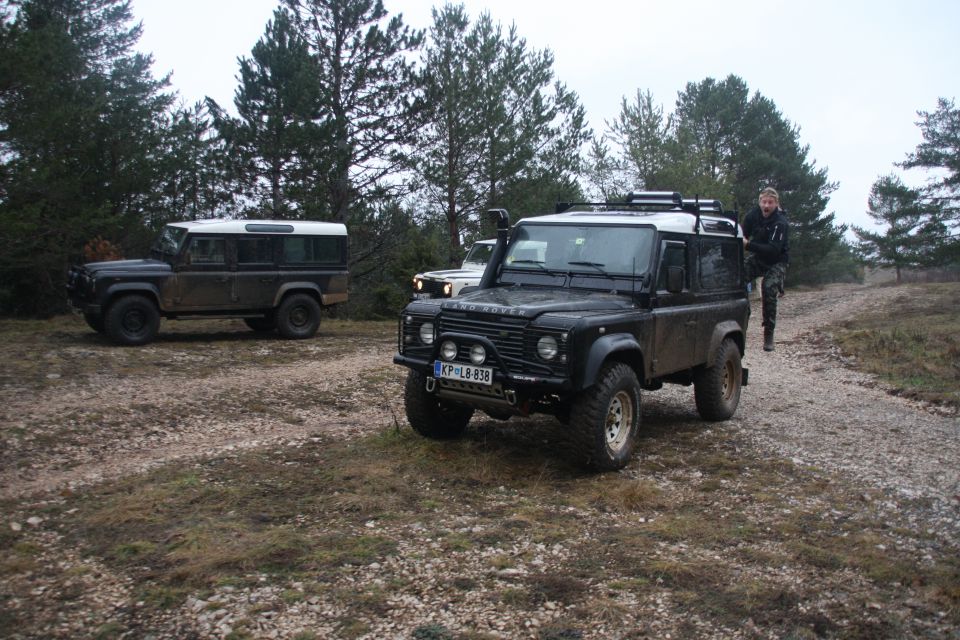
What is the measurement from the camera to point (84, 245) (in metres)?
18.3

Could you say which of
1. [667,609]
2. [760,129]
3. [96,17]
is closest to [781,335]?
[667,609]

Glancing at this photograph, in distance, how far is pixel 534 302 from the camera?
20.0 feet

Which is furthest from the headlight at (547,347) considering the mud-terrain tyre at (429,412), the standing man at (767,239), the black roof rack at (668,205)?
the standing man at (767,239)

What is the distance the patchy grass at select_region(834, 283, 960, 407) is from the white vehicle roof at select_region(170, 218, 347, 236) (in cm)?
886

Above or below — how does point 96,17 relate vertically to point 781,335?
above

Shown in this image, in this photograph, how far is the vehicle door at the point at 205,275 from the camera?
13.0 m

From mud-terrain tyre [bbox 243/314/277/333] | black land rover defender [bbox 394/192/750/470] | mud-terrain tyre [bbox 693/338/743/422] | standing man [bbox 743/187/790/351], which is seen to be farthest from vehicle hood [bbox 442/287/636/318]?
mud-terrain tyre [bbox 243/314/277/333]

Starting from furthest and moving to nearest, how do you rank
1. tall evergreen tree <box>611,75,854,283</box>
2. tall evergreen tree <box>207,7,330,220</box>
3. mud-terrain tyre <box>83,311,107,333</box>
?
tall evergreen tree <box>611,75,854,283</box>
tall evergreen tree <box>207,7,330,220</box>
mud-terrain tyre <box>83,311,107,333</box>

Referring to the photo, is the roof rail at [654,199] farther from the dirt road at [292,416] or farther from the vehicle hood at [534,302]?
the dirt road at [292,416]

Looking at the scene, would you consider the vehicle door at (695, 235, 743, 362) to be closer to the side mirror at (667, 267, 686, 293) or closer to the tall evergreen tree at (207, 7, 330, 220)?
the side mirror at (667, 267, 686, 293)

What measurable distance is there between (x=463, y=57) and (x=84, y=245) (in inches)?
451

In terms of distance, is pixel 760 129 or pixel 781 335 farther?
pixel 760 129

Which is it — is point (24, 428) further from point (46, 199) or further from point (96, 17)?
point (96, 17)

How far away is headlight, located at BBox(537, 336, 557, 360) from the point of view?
18.6 ft
